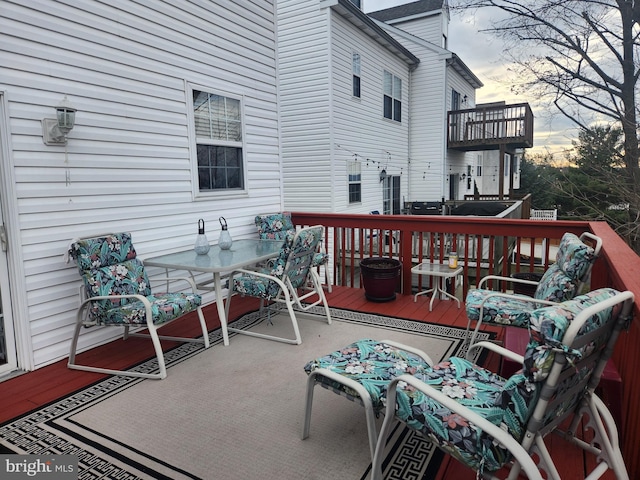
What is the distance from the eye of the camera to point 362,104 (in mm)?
9867

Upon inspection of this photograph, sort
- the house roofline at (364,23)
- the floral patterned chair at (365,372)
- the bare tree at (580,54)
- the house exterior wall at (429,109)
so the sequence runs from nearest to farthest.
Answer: the floral patterned chair at (365,372) < the bare tree at (580,54) < the house roofline at (364,23) < the house exterior wall at (429,109)

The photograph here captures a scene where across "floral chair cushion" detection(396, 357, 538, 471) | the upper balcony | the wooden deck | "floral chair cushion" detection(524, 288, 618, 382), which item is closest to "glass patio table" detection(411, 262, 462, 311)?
the wooden deck

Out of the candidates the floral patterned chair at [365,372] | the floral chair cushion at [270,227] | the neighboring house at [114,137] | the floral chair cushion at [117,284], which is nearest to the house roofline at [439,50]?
the neighboring house at [114,137]

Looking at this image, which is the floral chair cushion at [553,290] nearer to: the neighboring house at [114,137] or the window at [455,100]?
the neighboring house at [114,137]

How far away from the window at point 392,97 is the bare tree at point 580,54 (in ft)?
9.89

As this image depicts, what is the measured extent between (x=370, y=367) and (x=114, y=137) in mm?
3065

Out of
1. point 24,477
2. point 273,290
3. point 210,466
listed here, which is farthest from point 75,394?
point 273,290

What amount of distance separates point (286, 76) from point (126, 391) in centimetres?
784

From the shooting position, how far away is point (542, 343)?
1.25 metres

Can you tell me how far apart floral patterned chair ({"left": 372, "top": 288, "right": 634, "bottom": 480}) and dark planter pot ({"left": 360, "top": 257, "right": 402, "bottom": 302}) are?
2767 mm

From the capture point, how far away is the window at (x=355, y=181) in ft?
31.2

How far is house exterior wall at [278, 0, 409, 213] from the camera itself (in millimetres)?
8531

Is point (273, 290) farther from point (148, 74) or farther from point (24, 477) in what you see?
point (148, 74)

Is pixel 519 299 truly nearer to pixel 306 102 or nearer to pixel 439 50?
pixel 306 102
